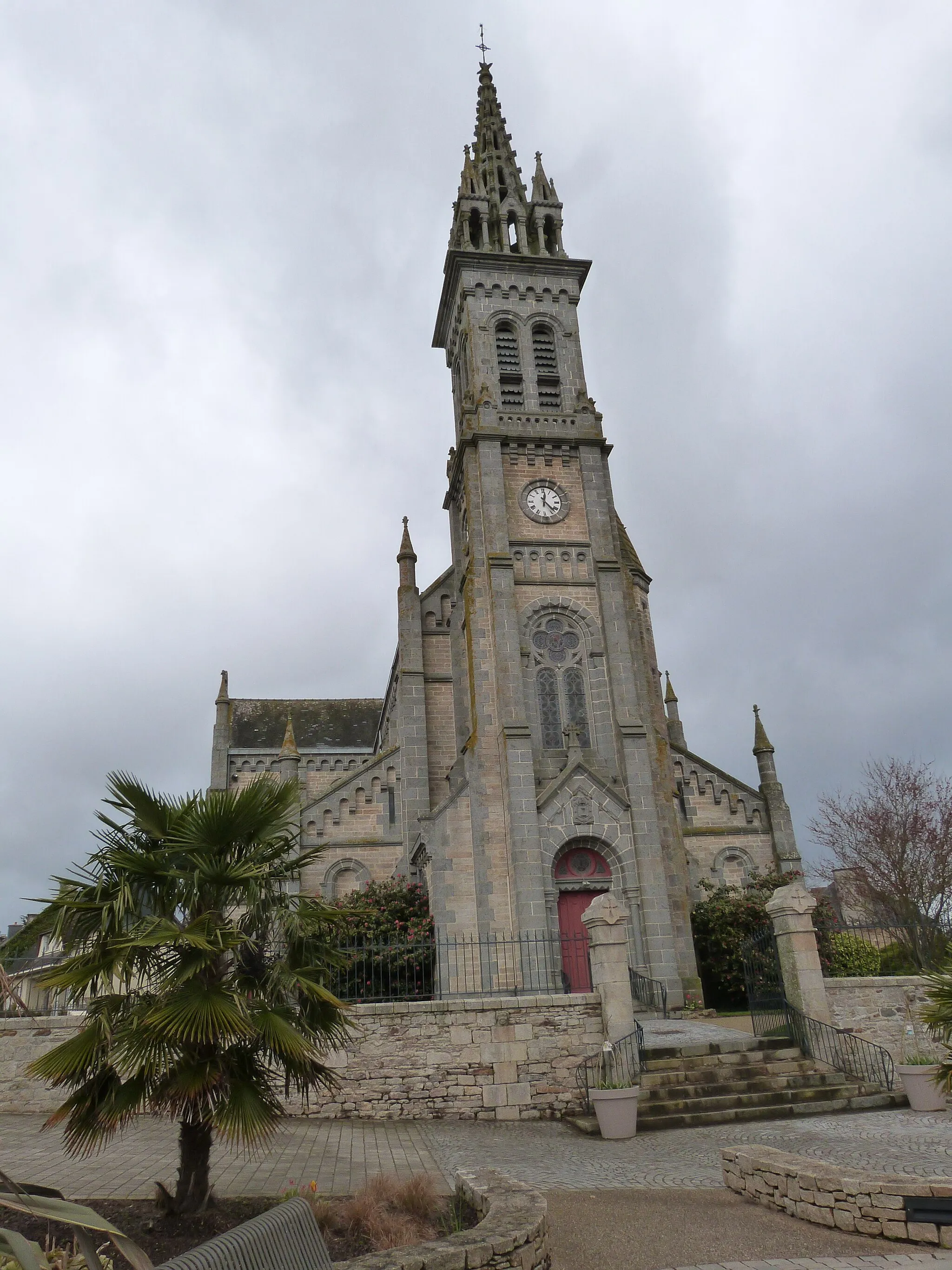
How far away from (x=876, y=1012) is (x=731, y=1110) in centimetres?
411

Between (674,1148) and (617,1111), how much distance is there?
911mm

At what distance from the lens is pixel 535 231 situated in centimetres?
3136

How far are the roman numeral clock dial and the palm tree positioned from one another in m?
18.6

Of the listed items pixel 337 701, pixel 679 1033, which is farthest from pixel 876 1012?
pixel 337 701

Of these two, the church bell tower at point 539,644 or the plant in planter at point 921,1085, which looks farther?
the church bell tower at point 539,644

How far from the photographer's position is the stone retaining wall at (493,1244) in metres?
5.66

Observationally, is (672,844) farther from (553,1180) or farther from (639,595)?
(553,1180)

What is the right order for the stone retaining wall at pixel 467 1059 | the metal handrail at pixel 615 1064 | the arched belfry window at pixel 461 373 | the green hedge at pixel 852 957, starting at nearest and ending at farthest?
the metal handrail at pixel 615 1064, the stone retaining wall at pixel 467 1059, the green hedge at pixel 852 957, the arched belfry window at pixel 461 373

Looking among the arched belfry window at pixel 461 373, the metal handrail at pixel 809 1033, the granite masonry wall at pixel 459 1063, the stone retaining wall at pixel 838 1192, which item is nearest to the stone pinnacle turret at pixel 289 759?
the arched belfry window at pixel 461 373

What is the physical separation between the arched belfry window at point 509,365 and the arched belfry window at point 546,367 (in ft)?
1.83

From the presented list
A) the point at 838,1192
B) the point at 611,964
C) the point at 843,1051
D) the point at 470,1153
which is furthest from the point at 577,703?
the point at 838,1192

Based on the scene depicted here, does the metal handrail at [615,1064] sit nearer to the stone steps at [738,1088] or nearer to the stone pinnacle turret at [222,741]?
the stone steps at [738,1088]

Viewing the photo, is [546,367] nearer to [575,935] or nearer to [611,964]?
[575,935]

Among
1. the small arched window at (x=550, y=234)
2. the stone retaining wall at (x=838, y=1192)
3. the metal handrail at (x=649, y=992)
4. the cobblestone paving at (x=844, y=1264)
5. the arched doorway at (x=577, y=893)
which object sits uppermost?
the small arched window at (x=550, y=234)
